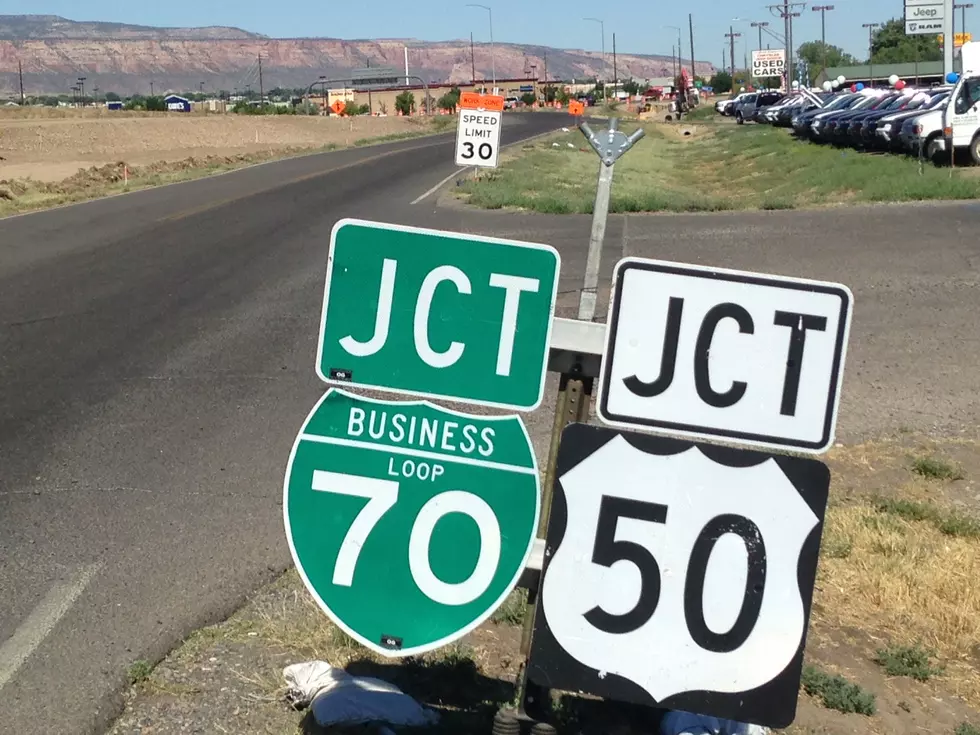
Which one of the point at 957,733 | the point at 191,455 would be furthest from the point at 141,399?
the point at 957,733

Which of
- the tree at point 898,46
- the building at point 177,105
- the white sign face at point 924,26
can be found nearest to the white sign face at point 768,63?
the tree at point 898,46

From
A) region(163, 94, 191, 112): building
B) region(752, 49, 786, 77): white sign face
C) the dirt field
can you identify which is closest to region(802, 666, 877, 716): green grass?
the dirt field

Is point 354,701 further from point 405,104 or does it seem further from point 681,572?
Result: point 405,104

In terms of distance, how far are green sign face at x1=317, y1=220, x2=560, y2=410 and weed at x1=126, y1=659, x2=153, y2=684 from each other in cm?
181

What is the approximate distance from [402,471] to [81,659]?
2152 mm

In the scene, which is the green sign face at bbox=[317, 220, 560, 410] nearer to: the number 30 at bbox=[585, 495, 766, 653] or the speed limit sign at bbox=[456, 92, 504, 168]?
the number 30 at bbox=[585, 495, 766, 653]

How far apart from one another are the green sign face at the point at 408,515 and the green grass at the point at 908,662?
2074 millimetres

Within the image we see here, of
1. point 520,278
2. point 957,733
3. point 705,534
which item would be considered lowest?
point 957,733

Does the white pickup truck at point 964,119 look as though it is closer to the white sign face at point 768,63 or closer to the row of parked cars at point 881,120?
the row of parked cars at point 881,120

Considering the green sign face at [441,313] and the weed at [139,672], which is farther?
the weed at [139,672]

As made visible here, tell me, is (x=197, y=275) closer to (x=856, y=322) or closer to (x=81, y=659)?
(x=856, y=322)

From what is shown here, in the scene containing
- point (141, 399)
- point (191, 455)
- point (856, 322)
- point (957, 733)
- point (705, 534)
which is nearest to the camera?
point (705, 534)

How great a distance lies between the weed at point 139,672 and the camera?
15.0 ft

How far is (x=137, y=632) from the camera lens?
5.06 m
